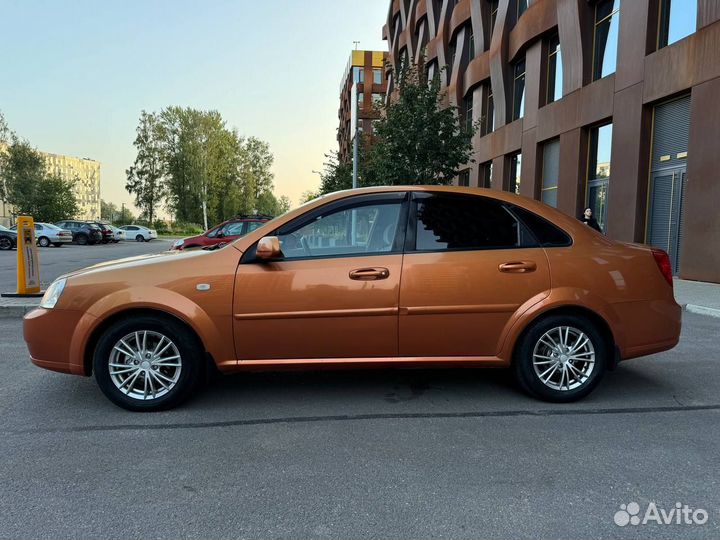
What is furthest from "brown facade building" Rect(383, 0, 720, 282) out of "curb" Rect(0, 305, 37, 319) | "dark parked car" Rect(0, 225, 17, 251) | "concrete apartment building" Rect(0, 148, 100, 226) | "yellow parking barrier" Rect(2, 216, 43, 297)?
"concrete apartment building" Rect(0, 148, 100, 226)

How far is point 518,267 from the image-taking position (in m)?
3.99

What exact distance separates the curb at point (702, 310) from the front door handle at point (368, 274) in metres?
6.89

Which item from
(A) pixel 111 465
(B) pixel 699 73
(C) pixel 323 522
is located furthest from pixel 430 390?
(B) pixel 699 73

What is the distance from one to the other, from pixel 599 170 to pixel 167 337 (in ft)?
52.1

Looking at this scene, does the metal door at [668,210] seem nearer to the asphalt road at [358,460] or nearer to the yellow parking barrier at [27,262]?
the asphalt road at [358,460]

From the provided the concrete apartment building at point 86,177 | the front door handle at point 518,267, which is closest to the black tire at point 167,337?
the front door handle at point 518,267

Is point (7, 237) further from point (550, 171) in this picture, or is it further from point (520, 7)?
point (520, 7)

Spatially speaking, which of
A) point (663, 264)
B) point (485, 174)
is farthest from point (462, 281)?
point (485, 174)

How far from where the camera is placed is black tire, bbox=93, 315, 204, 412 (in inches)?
151

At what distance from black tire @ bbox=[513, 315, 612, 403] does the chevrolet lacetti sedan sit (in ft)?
0.03

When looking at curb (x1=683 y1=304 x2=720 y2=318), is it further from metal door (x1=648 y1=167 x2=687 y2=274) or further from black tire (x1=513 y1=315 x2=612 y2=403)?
black tire (x1=513 y1=315 x2=612 y2=403)

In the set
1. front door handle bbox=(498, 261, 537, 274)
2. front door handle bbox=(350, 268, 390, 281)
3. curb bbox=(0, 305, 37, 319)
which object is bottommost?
curb bbox=(0, 305, 37, 319)

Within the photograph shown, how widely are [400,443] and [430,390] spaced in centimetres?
113

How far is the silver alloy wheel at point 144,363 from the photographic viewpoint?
389 centimetres
